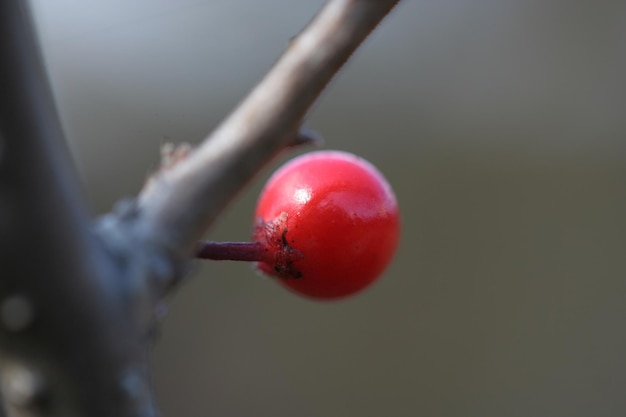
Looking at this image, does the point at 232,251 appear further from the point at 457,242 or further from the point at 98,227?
the point at 457,242

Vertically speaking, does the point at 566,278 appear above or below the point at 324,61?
above

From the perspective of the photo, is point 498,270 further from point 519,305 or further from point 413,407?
point 413,407

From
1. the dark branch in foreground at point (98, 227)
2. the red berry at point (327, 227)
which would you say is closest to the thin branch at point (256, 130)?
the dark branch in foreground at point (98, 227)

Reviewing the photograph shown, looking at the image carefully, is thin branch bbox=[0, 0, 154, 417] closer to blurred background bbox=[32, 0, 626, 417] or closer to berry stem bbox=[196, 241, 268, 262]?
berry stem bbox=[196, 241, 268, 262]

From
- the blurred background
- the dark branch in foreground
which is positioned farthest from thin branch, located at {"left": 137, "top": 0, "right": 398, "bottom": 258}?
the blurred background

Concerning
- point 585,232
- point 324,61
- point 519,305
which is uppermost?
point 585,232

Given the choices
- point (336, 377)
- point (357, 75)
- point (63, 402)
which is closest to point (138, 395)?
point (63, 402)
